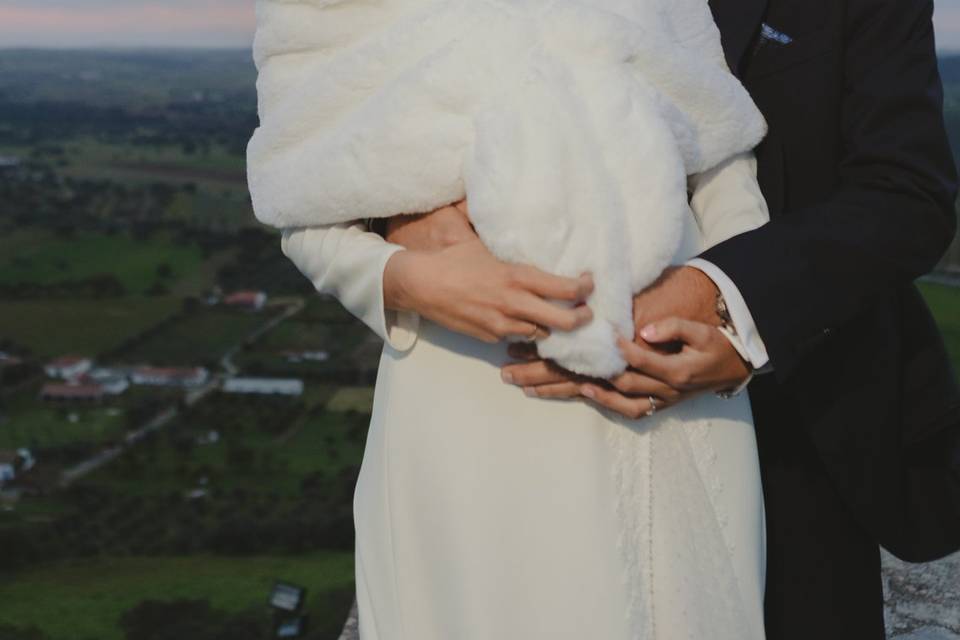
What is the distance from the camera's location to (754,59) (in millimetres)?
1062

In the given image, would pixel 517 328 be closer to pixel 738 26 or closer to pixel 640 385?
pixel 640 385

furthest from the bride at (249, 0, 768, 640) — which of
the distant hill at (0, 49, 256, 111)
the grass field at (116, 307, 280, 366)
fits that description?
the distant hill at (0, 49, 256, 111)

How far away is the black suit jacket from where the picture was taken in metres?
0.97

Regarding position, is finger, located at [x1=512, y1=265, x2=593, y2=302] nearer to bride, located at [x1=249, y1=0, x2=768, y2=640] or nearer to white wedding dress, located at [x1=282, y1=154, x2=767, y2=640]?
bride, located at [x1=249, y1=0, x2=768, y2=640]

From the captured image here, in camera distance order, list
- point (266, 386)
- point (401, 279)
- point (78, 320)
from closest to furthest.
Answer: point (401, 279), point (266, 386), point (78, 320)

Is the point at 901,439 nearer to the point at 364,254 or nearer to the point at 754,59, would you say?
the point at 754,59

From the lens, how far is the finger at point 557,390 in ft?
3.08

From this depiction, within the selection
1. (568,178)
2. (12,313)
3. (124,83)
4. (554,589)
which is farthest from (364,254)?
(124,83)

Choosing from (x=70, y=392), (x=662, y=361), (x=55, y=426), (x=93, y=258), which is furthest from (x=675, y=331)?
(x=93, y=258)

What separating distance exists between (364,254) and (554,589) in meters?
0.37

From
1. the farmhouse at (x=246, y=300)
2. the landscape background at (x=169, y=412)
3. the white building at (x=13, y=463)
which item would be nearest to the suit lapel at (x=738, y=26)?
the landscape background at (x=169, y=412)

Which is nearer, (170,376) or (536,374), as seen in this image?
(536,374)

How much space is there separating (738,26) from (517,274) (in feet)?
1.23

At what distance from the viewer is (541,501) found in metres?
0.97
